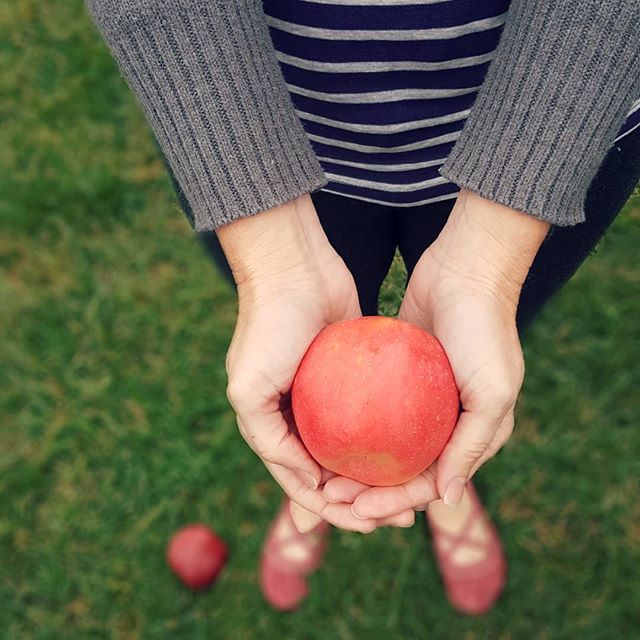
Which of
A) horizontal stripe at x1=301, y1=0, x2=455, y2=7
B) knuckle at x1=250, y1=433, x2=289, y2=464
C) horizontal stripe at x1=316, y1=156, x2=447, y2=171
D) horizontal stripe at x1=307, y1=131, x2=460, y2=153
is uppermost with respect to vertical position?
horizontal stripe at x1=301, y1=0, x2=455, y2=7

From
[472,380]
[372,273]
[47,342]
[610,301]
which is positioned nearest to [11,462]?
[47,342]

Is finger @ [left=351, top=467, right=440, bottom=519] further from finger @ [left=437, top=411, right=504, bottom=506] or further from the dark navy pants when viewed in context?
the dark navy pants

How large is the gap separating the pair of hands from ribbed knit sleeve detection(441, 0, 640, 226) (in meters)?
0.06

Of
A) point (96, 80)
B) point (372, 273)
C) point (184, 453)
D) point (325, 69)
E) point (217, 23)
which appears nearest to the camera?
point (217, 23)

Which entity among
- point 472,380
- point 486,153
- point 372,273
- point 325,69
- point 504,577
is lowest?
point 504,577

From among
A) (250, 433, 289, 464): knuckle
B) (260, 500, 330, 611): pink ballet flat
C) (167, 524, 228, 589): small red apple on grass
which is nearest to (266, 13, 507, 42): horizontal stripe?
(250, 433, 289, 464): knuckle

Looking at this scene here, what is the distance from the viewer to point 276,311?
1212 mm

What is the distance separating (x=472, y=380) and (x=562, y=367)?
1307 mm

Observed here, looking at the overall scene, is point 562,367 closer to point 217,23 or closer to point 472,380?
point 472,380

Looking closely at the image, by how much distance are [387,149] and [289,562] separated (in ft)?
4.22

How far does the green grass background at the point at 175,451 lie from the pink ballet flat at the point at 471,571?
0.04 metres

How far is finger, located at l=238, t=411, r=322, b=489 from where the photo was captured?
4.08 feet

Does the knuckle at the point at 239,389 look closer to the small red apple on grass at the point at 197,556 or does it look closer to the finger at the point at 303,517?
the finger at the point at 303,517

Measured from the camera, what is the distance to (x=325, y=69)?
1177mm
